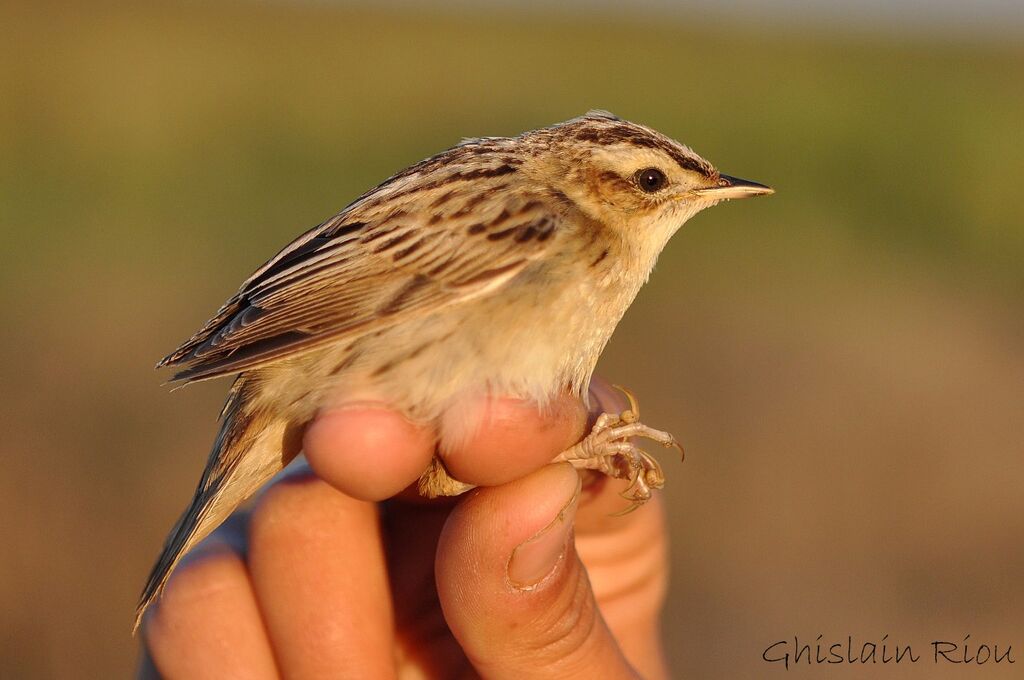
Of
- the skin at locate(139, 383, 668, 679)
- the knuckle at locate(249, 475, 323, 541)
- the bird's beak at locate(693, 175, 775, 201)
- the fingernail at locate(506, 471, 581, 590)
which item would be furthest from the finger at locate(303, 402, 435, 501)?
the bird's beak at locate(693, 175, 775, 201)

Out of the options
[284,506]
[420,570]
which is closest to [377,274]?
[284,506]

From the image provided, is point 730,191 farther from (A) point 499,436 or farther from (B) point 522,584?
(B) point 522,584

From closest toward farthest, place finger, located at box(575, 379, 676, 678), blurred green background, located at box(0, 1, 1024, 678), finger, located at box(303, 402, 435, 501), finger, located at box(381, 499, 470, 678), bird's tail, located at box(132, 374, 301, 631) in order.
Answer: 1. finger, located at box(303, 402, 435, 501)
2. bird's tail, located at box(132, 374, 301, 631)
3. finger, located at box(381, 499, 470, 678)
4. finger, located at box(575, 379, 676, 678)
5. blurred green background, located at box(0, 1, 1024, 678)

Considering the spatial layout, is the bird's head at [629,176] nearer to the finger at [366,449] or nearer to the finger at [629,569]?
the finger at [629,569]

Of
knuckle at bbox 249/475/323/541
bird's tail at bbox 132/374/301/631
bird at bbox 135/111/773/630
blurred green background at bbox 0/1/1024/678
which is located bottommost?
blurred green background at bbox 0/1/1024/678

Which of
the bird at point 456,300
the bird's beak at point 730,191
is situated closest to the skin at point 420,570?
the bird at point 456,300

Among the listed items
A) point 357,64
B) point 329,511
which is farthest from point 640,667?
point 357,64

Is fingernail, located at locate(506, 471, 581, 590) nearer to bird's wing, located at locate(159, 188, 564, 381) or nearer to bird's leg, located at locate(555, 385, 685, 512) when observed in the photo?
bird's leg, located at locate(555, 385, 685, 512)
